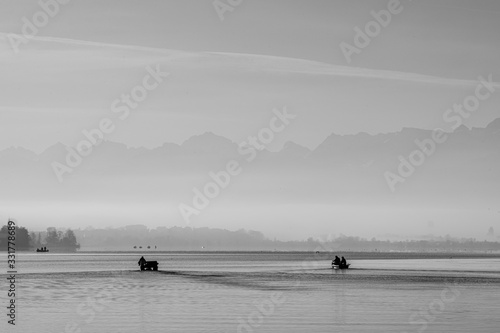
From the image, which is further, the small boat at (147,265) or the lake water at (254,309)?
the small boat at (147,265)

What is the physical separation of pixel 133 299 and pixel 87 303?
6670 millimetres

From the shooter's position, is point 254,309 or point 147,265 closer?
point 254,309

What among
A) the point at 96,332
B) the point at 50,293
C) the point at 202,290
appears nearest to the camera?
the point at 96,332

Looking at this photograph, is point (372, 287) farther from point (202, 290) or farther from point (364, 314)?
point (364, 314)

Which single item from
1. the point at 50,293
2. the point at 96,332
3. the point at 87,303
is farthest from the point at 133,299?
the point at 96,332

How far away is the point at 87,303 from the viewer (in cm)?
7875

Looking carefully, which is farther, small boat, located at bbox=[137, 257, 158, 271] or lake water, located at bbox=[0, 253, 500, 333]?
small boat, located at bbox=[137, 257, 158, 271]

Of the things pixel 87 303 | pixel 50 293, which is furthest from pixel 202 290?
pixel 87 303

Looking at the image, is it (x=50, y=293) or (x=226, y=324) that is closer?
(x=226, y=324)

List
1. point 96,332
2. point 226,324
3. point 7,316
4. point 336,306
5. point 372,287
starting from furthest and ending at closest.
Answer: point 372,287
point 336,306
point 7,316
point 226,324
point 96,332

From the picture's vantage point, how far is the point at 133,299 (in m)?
84.5

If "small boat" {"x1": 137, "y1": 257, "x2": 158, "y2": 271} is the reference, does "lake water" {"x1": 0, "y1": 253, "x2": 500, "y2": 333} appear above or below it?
below

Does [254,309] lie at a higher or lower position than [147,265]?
lower

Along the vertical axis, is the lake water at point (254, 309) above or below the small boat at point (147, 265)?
below
